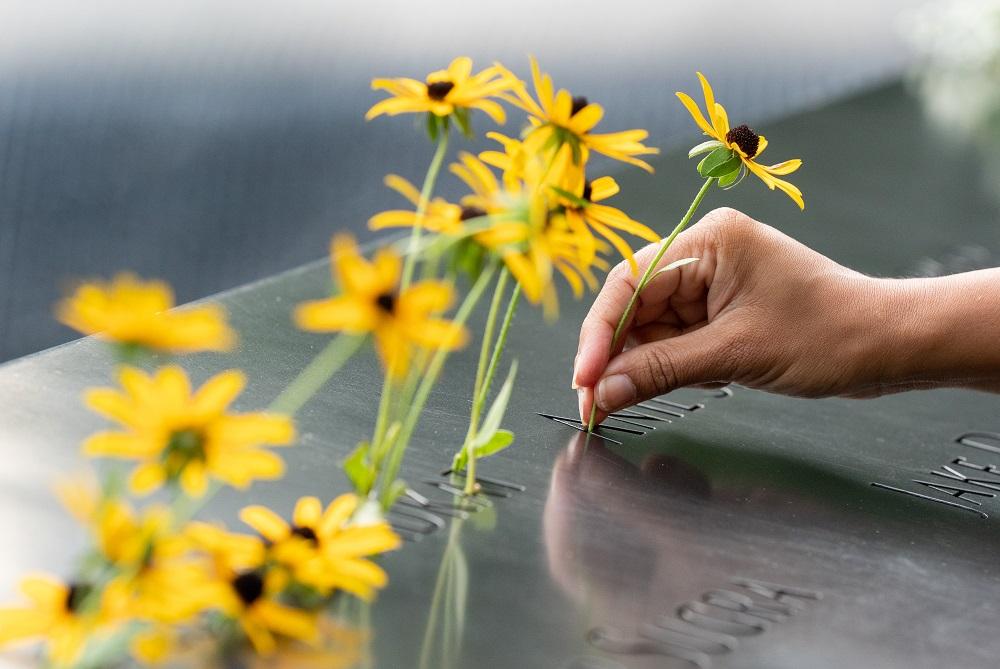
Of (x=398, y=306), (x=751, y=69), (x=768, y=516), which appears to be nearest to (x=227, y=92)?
(x=751, y=69)

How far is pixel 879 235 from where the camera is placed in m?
1.70

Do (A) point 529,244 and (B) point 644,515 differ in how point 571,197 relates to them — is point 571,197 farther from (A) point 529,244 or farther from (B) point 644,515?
(B) point 644,515

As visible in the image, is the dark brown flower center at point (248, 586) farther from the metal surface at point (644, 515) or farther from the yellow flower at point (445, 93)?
the yellow flower at point (445, 93)

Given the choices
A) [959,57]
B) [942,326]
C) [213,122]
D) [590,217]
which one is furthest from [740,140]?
[959,57]

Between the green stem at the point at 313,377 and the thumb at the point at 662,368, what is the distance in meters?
0.18

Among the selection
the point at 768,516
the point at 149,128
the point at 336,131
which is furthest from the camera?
the point at 336,131

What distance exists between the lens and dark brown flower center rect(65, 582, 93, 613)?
51 centimetres

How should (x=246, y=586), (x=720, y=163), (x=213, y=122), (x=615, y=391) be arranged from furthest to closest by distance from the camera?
(x=213, y=122) < (x=615, y=391) < (x=720, y=163) < (x=246, y=586)

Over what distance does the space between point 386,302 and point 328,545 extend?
0.49ft

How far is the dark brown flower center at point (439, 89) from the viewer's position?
0.70m

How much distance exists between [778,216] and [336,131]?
1.34m

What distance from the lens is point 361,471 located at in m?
0.69

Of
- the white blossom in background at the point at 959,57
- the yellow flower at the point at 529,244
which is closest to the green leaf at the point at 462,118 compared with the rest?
the yellow flower at the point at 529,244

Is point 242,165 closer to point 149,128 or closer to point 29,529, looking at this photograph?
point 149,128
